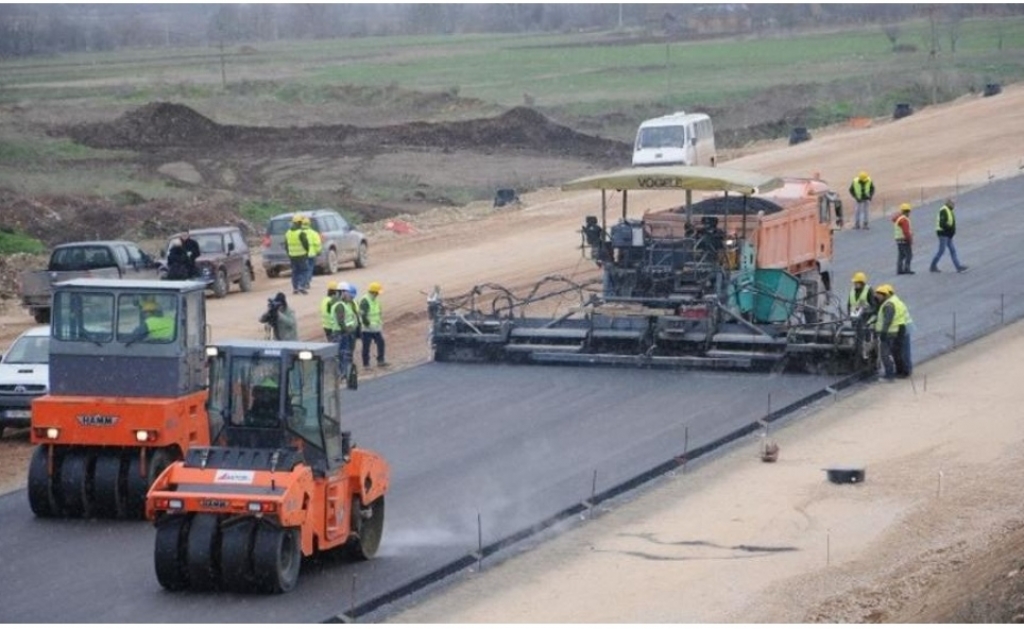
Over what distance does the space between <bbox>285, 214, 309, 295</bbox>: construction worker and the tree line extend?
88533 mm

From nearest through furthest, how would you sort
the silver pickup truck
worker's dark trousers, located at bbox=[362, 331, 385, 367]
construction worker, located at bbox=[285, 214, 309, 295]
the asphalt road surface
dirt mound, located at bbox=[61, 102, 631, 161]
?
the asphalt road surface, worker's dark trousers, located at bbox=[362, 331, 385, 367], the silver pickup truck, construction worker, located at bbox=[285, 214, 309, 295], dirt mound, located at bbox=[61, 102, 631, 161]

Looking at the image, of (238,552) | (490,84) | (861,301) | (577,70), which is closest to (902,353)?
(861,301)

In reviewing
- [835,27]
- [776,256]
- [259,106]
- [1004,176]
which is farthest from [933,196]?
[835,27]

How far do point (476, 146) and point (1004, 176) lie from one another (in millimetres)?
23066

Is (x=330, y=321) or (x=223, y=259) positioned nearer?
(x=330, y=321)

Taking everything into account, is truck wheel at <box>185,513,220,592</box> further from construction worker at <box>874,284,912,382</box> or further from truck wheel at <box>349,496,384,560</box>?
construction worker at <box>874,284,912,382</box>

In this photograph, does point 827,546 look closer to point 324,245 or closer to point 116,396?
point 116,396

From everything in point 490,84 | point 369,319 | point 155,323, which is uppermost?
point 490,84

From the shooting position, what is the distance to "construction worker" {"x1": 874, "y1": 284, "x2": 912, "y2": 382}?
95.4 feet

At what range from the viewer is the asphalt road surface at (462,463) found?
58.5ft

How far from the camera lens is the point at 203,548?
1747cm

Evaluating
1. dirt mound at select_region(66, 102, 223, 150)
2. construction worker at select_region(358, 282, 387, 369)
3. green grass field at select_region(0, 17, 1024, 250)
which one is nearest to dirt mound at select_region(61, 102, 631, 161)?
dirt mound at select_region(66, 102, 223, 150)

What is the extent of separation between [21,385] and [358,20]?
16708cm

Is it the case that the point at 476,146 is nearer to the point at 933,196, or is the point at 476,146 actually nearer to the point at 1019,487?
the point at 933,196
